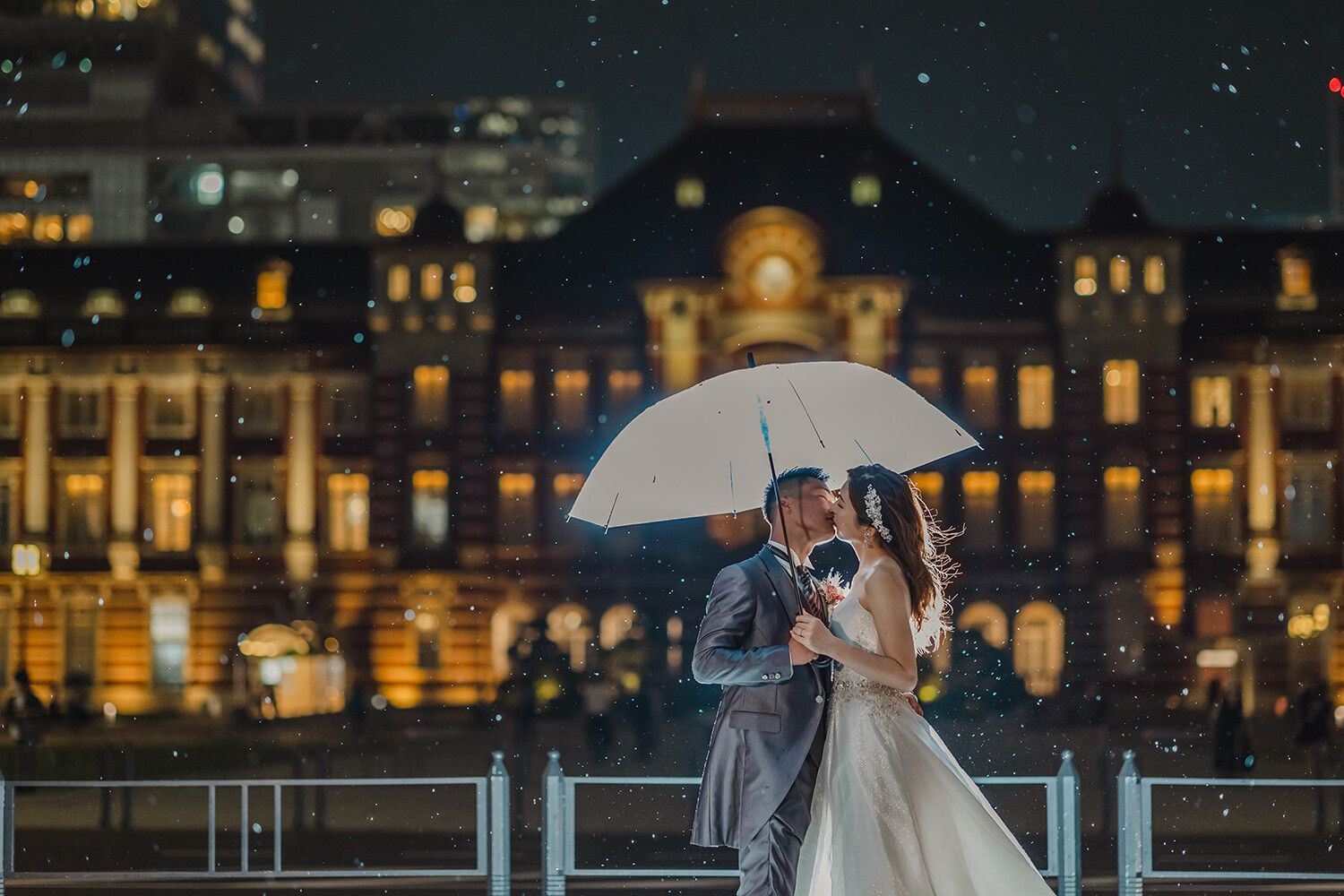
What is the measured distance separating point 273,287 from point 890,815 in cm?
3652

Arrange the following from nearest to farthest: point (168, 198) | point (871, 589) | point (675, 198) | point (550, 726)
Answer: point (871, 589), point (550, 726), point (675, 198), point (168, 198)

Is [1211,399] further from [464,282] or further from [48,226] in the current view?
[48,226]

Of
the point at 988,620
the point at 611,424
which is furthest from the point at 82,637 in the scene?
the point at 988,620

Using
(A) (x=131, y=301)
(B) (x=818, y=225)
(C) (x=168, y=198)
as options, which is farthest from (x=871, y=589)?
(C) (x=168, y=198)

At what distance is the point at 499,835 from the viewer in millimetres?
7578

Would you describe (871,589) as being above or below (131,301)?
below

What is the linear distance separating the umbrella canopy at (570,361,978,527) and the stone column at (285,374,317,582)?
33951 mm

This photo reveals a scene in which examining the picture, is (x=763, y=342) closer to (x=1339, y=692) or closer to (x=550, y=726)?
(x=550, y=726)

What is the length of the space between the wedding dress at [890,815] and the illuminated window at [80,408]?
37625mm

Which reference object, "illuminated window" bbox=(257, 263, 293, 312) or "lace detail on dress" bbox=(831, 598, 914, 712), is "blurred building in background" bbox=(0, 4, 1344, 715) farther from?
"lace detail on dress" bbox=(831, 598, 914, 712)

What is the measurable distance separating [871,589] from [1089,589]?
32443 millimetres

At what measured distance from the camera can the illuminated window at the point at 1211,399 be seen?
1423 inches

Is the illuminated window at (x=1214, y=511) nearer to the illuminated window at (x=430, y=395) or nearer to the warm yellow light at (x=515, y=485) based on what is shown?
the warm yellow light at (x=515, y=485)

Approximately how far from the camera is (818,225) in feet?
117
